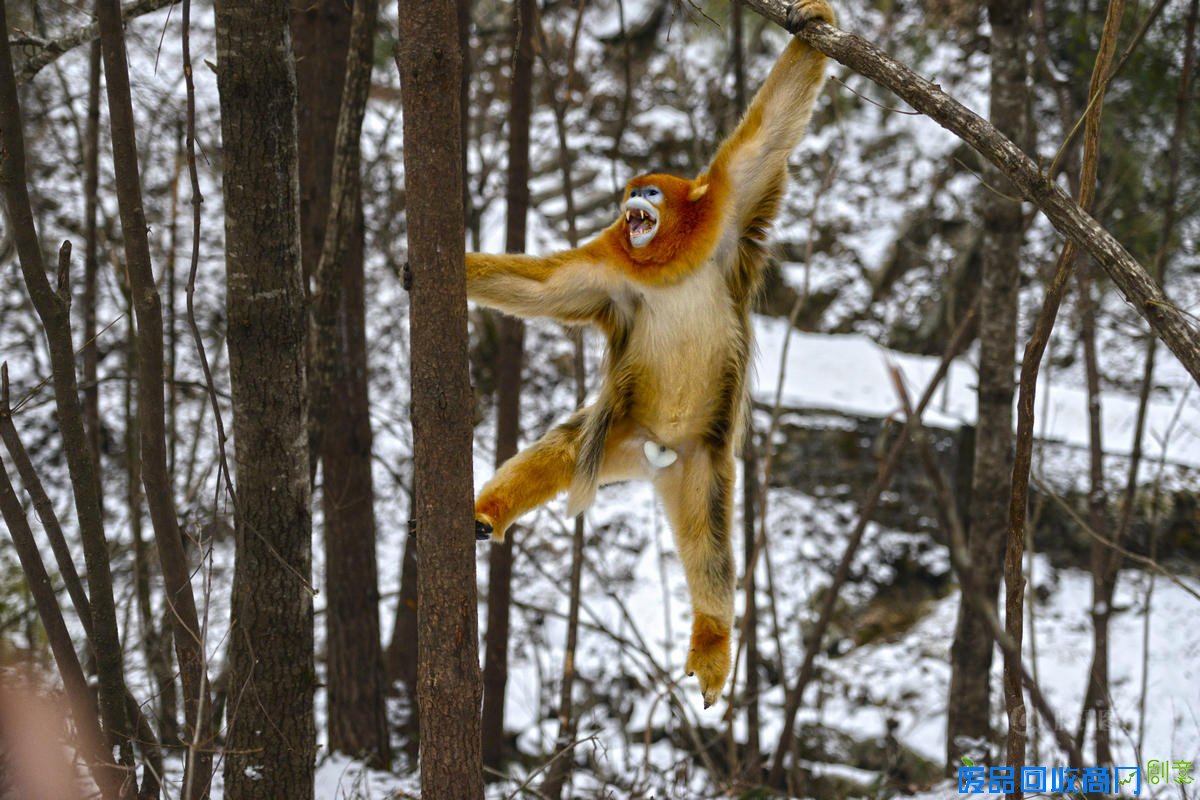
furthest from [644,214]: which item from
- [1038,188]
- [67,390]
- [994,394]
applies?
[994,394]

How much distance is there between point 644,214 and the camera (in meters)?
3.63

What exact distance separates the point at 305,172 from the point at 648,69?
9.43m

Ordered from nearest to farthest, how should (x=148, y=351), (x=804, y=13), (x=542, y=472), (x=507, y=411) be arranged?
(x=804, y=13) < (x=148, y=351) < (x=542, y=472) < (x=507, y=411)

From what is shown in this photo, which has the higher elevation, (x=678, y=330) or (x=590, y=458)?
(x=678, y=330)

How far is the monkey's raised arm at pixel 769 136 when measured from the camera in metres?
3.37

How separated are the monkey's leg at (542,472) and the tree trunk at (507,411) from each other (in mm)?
1798

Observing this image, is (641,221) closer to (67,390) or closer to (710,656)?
(710,656)

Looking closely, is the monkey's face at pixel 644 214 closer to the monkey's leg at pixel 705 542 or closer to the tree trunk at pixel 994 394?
the monkey's leg at pixel 705 542

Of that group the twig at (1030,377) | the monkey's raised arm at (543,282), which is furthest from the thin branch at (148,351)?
the twig at (1030,377)

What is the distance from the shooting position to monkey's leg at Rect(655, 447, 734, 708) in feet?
12.3

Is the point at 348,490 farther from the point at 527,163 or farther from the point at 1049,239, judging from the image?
the point at 1049,239

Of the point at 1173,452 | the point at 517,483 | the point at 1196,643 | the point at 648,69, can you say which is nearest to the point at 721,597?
the point at 517,483

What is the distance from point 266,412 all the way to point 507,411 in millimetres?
2761

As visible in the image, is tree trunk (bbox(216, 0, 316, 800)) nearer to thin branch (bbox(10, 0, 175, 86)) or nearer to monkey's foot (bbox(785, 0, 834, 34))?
thin branch (bbox(10, 0, 175, 86))
